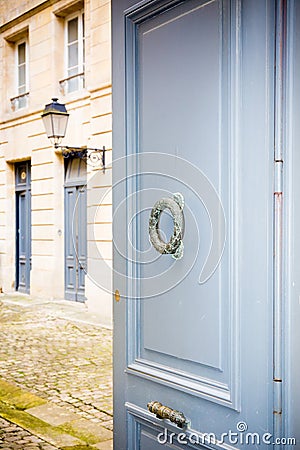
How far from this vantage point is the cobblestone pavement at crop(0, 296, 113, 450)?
4841 millimetres

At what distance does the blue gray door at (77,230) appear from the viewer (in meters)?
10.8

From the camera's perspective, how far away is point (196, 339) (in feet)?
6.73

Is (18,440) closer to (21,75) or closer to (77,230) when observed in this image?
(77,230)

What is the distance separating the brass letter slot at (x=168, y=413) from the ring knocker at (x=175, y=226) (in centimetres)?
59

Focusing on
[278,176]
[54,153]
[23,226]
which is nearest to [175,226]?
[278,176]

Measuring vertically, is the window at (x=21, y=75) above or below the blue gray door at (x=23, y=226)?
above

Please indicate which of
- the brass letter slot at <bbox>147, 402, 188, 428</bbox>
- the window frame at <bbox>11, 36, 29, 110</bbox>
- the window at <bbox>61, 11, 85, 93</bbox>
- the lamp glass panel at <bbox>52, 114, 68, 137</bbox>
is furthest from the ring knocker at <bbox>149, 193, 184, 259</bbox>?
the window frame at <bbox>11, 36, 29, 110</bbox>

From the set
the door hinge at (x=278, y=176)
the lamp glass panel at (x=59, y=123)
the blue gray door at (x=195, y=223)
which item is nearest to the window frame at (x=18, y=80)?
the lamp glass panel at (x=59, y=123)

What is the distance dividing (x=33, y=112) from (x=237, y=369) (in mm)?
11257

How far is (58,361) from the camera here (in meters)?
6.55

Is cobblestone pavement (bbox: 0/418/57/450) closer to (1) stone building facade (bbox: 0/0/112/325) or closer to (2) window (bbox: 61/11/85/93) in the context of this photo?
(1) stone building facade (bbox: 0/0/112/325)

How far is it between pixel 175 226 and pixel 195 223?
3.0 inches

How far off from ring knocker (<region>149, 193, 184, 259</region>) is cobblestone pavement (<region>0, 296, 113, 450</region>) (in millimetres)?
2504

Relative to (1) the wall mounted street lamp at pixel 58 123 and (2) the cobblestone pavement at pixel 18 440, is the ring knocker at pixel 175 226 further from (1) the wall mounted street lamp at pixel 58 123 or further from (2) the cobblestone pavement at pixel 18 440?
(1) the wall mounted street lamp at pixel 58 123
